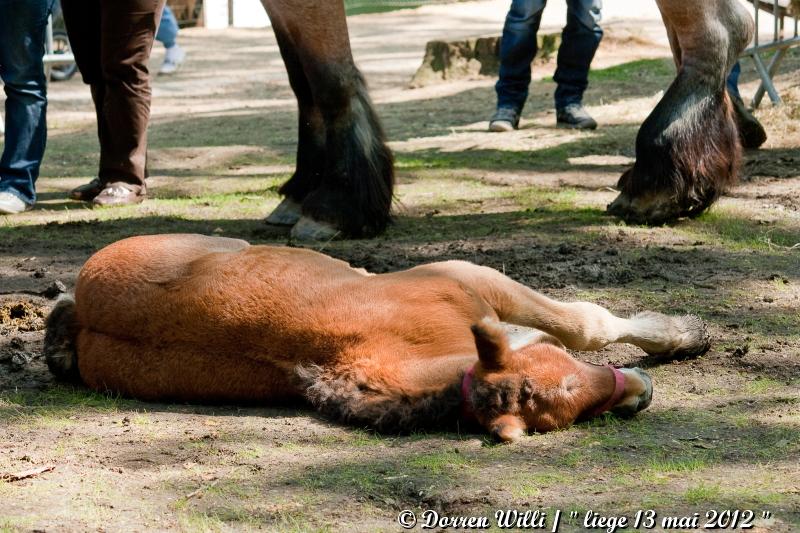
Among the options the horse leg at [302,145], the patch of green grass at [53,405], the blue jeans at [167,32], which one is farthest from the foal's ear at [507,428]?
the blue jeans at [167,32]

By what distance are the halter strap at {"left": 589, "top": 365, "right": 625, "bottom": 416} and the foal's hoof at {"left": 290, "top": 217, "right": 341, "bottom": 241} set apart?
2493 mm

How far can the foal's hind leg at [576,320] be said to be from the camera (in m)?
3.60

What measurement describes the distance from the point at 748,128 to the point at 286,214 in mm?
2948

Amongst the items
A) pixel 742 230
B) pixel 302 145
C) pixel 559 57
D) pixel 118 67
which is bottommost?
pixel 742 230

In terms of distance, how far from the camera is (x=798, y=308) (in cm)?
438

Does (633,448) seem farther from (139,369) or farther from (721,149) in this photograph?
(721,149)

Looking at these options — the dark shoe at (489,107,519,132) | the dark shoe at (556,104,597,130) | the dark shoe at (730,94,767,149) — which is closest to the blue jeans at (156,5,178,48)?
the dark shoe at (489,107,519,132)

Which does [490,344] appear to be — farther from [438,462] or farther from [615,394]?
[615,394]

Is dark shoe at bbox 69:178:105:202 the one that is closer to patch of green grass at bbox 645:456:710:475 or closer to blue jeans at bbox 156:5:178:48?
patch of green grass at bbox 645:456:710:475

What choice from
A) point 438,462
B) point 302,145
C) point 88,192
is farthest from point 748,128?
A: point 438,462

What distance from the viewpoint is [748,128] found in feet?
23.8

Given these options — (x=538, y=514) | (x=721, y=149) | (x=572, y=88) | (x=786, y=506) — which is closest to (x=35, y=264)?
(x=721, y=149)

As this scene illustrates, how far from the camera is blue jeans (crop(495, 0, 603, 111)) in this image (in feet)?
29.9

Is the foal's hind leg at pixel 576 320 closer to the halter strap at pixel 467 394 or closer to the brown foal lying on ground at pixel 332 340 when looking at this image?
the brown foal lying on ground at pixel 332 340
